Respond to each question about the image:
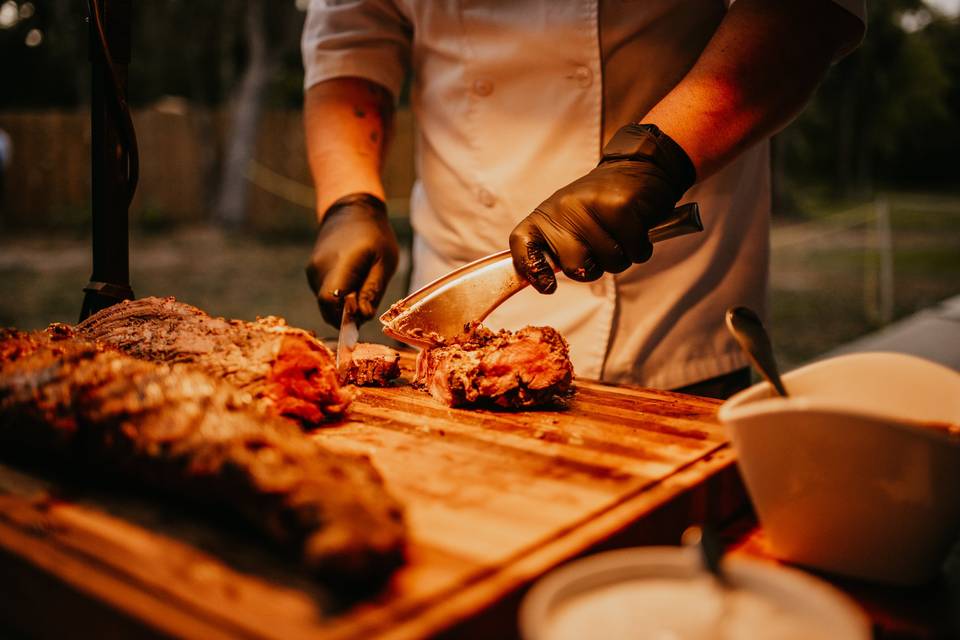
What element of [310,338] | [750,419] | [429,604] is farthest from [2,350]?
[750,419]

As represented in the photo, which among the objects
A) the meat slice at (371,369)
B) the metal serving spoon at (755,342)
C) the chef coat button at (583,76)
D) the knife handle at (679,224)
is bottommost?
the meat slice at (371,369)

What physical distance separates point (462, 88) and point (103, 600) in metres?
2.25

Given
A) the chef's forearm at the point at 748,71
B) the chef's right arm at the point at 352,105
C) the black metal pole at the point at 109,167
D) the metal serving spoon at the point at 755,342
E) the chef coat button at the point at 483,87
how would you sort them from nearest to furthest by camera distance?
the metal serving spoon at the point at 755,342
the chef's forearm at the point at 748,71
the black metal pole at the point at 109,167
the chef coat button at the point at 483,87
the chef's right arm at the point at 352,105

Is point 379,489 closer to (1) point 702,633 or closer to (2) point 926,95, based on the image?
(1) point 702,633

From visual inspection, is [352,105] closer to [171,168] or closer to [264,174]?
[264,174]

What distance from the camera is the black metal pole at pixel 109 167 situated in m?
2.41

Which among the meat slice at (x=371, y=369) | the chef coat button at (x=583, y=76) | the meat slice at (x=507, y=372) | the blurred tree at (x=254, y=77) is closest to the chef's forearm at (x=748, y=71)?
the chef coat button at (x=583, y=76)

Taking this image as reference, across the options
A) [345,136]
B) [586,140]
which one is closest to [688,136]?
[586,140]

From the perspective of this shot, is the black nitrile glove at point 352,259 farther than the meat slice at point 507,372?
Yes

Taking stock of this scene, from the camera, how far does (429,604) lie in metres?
1.17

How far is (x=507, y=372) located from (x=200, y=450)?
0.90 metres

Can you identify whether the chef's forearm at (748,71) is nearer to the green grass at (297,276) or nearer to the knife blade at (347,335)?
the knife blade at (347,335)

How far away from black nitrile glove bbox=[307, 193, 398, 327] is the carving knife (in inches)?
14.2

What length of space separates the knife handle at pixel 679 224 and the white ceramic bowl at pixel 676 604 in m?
1.33
